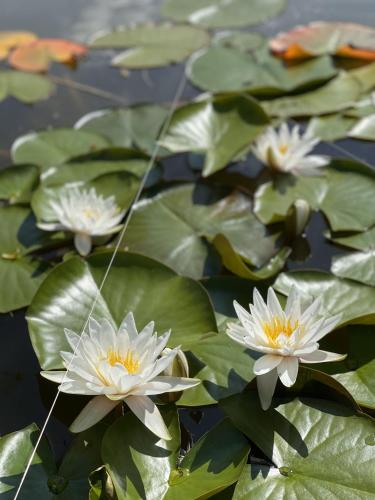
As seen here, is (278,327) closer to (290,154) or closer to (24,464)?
(24,464)

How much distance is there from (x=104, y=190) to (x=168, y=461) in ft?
4.68

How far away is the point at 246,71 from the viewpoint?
151 inches

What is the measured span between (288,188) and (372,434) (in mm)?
1390

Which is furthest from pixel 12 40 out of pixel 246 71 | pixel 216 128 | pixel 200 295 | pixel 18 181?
pixel 200 295

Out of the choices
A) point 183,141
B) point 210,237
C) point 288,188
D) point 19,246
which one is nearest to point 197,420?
point 210,237

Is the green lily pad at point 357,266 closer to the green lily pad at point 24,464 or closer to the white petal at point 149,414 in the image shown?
the white petal at point 149,414

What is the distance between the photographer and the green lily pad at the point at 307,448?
1.53m

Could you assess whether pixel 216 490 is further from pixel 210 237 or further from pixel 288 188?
pixel 288 188

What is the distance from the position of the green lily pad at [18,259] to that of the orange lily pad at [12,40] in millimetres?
2110

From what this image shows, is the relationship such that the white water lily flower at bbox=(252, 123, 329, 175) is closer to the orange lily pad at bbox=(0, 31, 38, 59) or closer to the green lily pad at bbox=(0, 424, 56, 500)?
the green lily pad at bbox=(0, 424, 56, 500)

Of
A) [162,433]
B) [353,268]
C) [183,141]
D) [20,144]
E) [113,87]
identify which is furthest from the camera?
[113,87]

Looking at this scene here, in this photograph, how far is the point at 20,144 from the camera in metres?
3.21

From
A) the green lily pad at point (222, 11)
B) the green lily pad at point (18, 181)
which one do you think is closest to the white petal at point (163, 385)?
the green lily pad at point (18, 181)

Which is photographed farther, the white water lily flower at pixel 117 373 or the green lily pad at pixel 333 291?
the green lily pad at pixel 333 291
